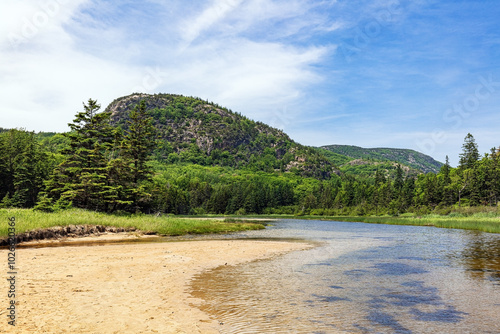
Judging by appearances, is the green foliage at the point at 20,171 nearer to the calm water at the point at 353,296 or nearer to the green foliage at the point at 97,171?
the green foliage at the point at 97,171

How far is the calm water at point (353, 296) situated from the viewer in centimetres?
1105

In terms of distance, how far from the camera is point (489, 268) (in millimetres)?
21672

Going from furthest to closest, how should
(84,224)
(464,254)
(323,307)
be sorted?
(84,224), (464,254), (323,307)

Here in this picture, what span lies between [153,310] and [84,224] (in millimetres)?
28373

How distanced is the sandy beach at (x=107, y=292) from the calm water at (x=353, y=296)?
127 centimetres

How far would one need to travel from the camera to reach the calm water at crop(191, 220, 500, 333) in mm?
11047

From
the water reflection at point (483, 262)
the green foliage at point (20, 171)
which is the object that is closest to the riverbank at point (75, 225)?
the green foliage at point (20, 171)

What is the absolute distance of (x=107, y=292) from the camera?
1391cm

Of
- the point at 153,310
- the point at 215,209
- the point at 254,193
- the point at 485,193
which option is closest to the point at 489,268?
the point at 153,310

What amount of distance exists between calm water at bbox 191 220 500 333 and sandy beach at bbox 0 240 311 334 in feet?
4.18

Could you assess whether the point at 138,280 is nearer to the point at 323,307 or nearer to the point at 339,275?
the point at 323,307

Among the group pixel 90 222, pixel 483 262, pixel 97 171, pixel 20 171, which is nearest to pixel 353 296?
pixel 483 262

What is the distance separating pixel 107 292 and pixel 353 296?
35.1 feet

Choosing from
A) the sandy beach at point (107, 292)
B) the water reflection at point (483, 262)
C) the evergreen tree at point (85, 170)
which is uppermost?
the evergreen tree at point (85, 170)
